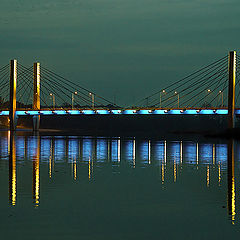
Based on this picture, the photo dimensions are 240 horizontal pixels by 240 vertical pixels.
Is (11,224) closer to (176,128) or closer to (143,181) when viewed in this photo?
(143,181)

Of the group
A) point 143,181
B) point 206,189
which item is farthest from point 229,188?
point 143,181

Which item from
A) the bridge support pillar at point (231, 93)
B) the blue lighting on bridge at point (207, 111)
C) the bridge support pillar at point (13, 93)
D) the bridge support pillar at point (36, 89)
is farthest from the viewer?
the bridge support pillar at point (36, 89)

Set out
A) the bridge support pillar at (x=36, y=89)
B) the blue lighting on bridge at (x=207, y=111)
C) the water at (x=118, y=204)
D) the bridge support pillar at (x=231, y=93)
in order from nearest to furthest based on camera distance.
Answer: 1. the water at (x=118, y=204)
2. the bridge support pillar at (x=231, y=93)
3. the blue lighting on bridge at (x=207, y=111)
4. the bridge support pillar at (x=36, y=89)

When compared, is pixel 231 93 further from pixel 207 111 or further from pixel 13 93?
pixel 13 93

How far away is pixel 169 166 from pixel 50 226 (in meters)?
15.9

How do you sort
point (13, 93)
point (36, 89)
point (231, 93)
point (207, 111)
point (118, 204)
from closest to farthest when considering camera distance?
point (118, 204) → point (231, 93) → point (207, 111) → point (13, 93) → point (36, 89)

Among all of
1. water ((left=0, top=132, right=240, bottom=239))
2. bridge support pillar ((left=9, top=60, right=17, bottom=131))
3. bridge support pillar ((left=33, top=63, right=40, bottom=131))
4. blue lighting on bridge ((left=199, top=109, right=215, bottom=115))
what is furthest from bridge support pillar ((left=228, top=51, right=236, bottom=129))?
water ((left=0, top=132, right=240, bottom=239))

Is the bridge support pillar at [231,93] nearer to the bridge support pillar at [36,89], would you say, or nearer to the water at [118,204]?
the bridge support pillar at [36,89]

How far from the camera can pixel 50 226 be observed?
40.4ft

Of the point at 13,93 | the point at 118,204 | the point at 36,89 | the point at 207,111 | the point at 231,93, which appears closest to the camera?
the point at 118,204

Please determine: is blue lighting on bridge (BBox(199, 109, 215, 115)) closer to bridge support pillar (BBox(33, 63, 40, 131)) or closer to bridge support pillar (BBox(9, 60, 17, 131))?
bridge support pillar (BBox(33, 63, 40, 131))

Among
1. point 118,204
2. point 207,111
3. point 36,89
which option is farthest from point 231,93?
point 118,204

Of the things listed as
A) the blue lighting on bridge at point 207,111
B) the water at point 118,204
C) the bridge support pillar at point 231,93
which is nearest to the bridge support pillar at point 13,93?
the blue lighting on bridge at point 207,111

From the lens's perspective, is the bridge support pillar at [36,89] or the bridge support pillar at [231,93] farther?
the bridge support pillar at [36,89]
